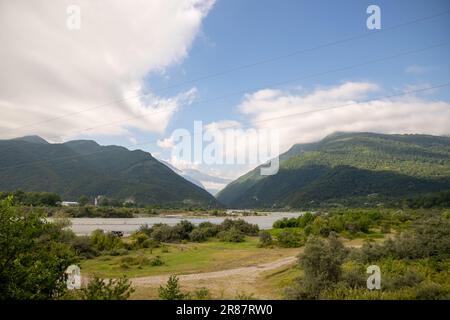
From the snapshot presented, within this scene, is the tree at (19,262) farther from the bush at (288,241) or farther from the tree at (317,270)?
the bush at (288,241)

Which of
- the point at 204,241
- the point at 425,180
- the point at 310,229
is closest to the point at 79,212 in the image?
the point at 204,241

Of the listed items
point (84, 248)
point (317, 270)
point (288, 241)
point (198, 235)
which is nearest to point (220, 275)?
point (317, 270)

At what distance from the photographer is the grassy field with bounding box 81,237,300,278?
26.2m

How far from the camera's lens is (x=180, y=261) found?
30.8 m

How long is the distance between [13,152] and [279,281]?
191 meters

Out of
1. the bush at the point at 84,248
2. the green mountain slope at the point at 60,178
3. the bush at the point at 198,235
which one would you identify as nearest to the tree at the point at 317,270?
the bush at the point at 84,248

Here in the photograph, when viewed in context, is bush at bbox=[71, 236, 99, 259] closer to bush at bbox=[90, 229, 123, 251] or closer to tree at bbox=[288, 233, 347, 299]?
bush at bbox=[90, 229, 123, 251]

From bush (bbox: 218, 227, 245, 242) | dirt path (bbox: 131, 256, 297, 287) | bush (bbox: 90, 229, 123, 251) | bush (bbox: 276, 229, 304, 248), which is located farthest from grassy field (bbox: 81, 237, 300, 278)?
bush (bbox: 218, 227, 245, 242)

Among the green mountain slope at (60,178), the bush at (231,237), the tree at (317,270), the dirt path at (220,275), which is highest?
the green mountain slope at (60,178)

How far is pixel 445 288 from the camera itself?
14398mm

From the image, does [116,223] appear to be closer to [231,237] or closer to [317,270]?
[231,237]

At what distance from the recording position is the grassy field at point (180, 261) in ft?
85.9

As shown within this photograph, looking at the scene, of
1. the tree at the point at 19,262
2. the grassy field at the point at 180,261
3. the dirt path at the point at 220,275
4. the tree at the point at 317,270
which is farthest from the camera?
Result: the grassy field at the point at 180,261
